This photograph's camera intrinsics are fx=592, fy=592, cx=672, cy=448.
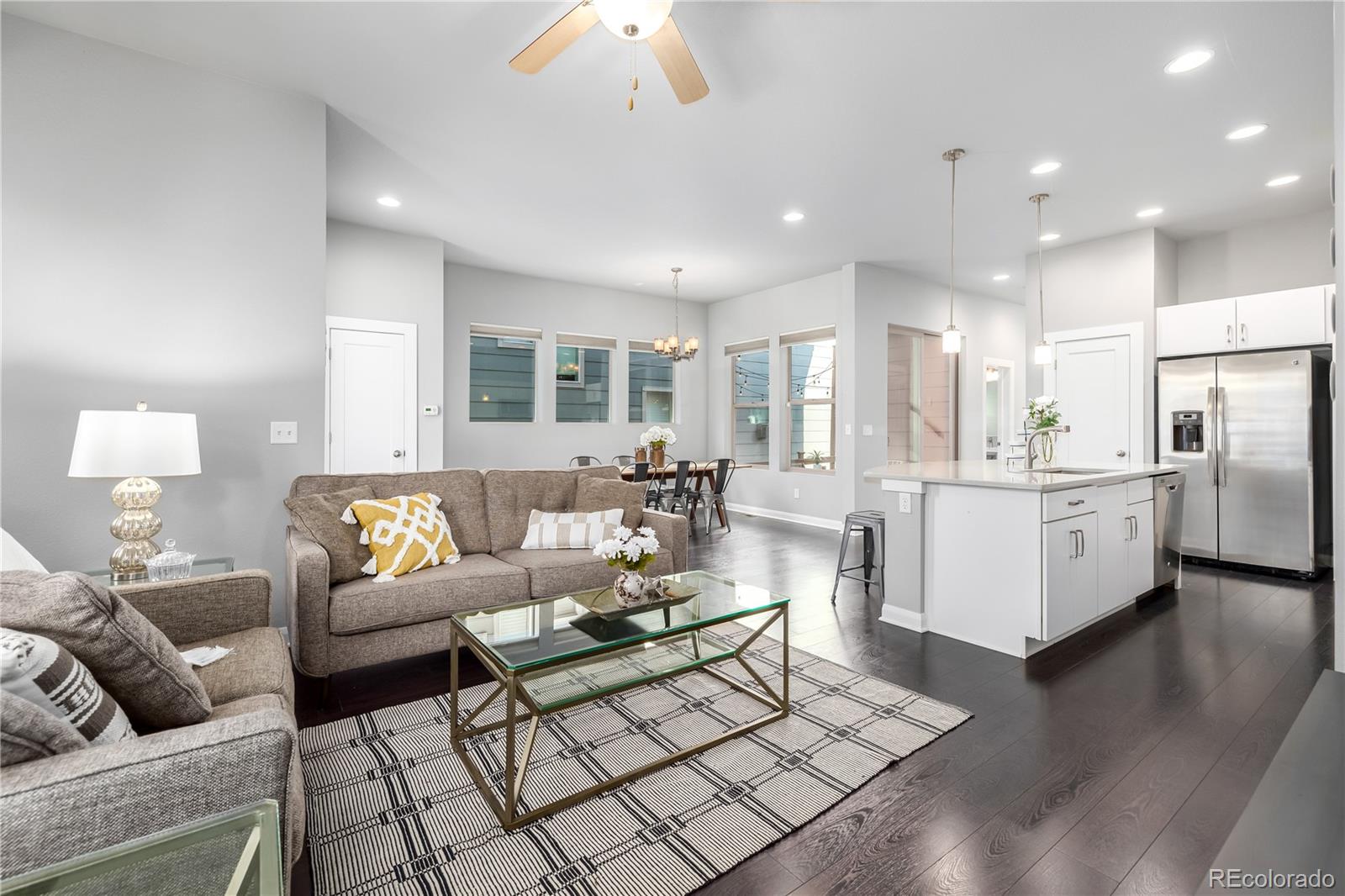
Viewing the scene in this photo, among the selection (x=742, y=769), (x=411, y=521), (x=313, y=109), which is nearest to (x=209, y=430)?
(x=411, y=521)

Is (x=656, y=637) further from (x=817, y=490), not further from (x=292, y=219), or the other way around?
(x=817, y=490)

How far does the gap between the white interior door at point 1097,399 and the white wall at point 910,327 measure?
1661mm

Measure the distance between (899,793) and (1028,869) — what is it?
38cm

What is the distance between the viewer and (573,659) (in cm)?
175

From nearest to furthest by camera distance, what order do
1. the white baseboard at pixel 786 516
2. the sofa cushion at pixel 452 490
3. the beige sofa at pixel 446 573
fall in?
the beige sofa at pixel 446 573
the sofa cushion at pixel 452 490
the white baseboard at pixel 786 516

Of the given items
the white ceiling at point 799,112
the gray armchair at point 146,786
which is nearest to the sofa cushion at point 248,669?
the gray armchair at point 146,786

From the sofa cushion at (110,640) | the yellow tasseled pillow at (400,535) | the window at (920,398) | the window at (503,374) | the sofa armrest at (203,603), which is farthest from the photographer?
the window at (920,398)

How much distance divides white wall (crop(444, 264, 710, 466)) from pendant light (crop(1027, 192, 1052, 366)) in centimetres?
414

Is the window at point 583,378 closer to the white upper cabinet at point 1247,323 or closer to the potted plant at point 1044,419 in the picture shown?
the potted plant at point 1044,419

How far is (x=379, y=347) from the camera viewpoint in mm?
5266

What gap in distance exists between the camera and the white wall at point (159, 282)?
2.56m

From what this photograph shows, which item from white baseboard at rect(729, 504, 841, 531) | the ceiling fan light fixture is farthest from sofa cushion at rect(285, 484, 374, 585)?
white baseboard at rect(729, 504, 841, 531)

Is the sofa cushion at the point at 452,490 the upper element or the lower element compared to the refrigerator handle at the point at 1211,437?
lower

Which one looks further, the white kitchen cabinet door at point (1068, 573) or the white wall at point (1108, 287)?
the white wall at point (1108, 287)
